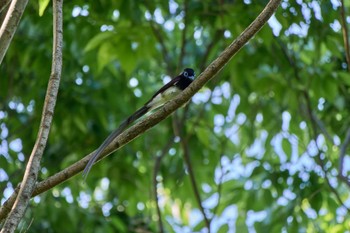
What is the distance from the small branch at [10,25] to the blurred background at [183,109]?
7.91ft

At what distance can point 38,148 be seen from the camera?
10.2 ft

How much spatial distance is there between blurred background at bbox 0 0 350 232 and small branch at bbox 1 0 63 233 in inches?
96.3

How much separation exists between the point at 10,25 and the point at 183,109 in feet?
13.3

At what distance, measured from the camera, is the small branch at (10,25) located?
3.47 meters

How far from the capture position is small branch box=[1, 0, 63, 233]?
9.36 ft

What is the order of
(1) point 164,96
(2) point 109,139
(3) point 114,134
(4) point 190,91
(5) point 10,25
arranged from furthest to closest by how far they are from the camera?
(1) point 164,96
(3) point 114,134
(2) point 109,139
(4) point 190,91
(5) point 10,25

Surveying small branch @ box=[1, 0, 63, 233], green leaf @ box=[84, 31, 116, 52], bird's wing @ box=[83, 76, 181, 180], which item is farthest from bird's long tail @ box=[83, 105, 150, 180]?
green leaf @ box=[84, 31, 116, 52]

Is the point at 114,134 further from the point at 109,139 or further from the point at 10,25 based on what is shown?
the point at 10,25

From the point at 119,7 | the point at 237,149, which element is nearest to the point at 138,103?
the point at 237,149

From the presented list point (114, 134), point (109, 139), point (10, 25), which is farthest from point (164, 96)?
point (10, 25)

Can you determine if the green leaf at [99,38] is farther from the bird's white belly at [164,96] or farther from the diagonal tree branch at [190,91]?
the diagonal tree branch at [190,91]

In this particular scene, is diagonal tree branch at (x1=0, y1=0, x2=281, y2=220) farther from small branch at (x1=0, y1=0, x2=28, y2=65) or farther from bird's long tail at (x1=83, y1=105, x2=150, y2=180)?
small branch at (x1=0, y1=0, x2=28, y2=65)

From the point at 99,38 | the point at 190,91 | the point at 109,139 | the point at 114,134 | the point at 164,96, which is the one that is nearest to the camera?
the point at 190,91

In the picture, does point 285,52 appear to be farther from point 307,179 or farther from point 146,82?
point 146,82
